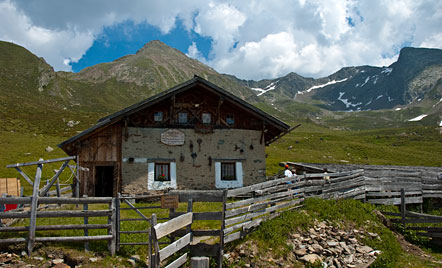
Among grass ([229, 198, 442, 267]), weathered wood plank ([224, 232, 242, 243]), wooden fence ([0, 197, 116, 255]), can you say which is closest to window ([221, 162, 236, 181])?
grass ([229, 198, 442, 267])

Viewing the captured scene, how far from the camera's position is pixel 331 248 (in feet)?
32.6

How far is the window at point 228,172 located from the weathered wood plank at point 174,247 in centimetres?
1083

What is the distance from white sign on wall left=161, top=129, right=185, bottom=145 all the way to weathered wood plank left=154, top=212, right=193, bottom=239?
1039 cm

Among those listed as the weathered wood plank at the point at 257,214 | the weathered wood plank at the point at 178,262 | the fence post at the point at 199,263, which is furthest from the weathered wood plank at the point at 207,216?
the fence post at the point at 199,263

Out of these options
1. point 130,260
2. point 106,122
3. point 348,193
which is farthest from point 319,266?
point 106,122

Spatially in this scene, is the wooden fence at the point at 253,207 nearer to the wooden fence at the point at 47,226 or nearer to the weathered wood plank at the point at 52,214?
the wooden fence at the point at 47,226

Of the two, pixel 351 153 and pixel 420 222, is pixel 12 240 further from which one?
pixel 351 153

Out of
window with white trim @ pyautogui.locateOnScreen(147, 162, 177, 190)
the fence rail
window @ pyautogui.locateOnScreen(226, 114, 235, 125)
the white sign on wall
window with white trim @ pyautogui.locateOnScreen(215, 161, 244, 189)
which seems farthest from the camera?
window @ pyautogui.locateOnScreen(226, 114, 235, 125)

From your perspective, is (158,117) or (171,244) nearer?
(171,244)

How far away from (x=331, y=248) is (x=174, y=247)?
5.69m

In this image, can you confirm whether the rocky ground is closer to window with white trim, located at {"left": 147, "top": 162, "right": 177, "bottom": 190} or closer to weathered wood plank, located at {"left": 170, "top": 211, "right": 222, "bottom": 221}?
weathered wood plank, located at {"left": 170, "top": 211, "right": 222, "bottom": 221}

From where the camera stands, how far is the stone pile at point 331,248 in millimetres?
9305

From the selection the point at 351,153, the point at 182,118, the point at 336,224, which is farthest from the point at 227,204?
the point at 351,153

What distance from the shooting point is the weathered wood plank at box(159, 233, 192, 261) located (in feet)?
20.2
